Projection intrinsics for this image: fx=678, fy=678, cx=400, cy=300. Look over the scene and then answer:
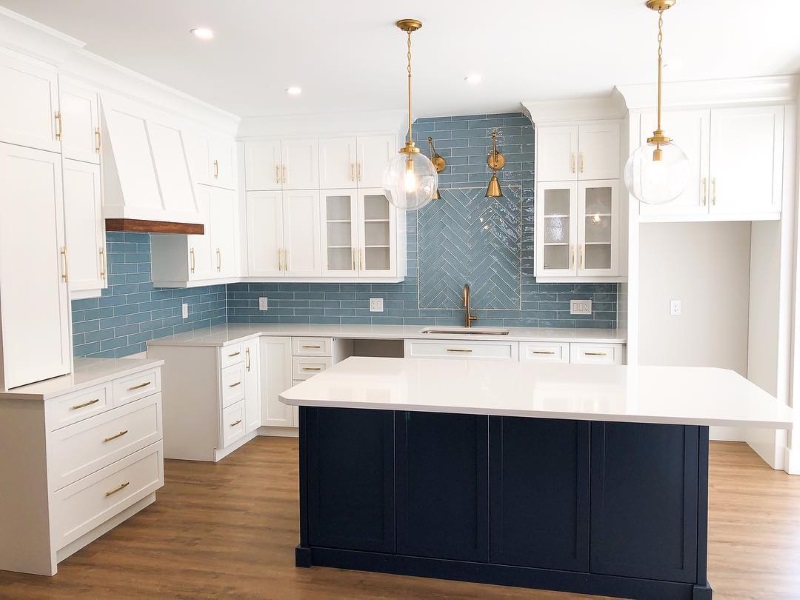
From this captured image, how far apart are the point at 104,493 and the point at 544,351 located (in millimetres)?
2981

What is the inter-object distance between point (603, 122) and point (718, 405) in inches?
112

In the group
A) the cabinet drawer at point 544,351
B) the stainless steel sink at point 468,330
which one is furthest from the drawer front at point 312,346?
the cabinet drawer at point 544,351

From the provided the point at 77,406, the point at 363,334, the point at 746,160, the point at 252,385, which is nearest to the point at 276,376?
the point at 252,385

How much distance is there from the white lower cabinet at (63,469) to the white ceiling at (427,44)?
1784 mm

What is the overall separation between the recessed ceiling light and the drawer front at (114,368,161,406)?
1861mm

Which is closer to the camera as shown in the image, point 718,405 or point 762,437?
point 718,405

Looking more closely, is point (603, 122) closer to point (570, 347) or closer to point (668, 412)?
point (570, 347)

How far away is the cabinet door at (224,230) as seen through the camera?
5.25 metres

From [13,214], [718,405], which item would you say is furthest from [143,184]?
[718,405]

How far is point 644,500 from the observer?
285 centimetres

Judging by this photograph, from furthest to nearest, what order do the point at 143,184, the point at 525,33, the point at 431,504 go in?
the point at 143,184
the point at 525,33
the point at 431,504

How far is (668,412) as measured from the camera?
2615 millimetres

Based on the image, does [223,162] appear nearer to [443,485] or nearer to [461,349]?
[461,349]

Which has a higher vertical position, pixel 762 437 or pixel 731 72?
pixel 731 72
